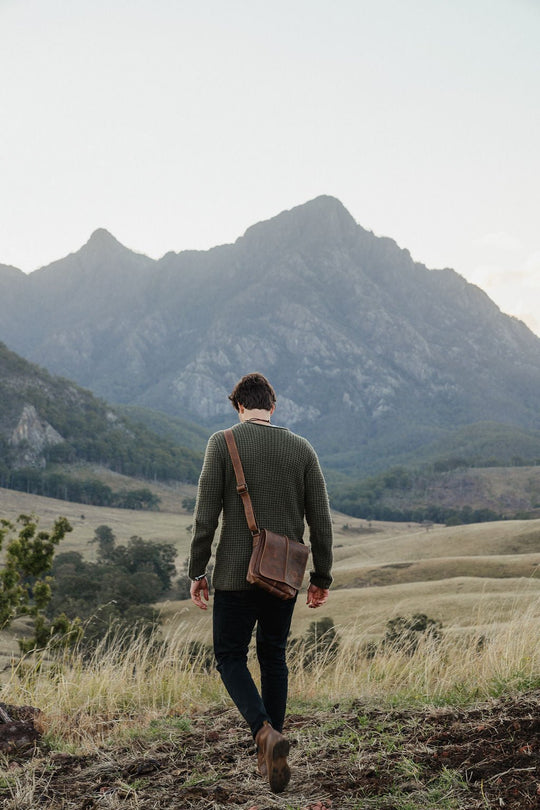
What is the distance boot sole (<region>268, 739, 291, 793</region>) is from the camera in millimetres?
3666

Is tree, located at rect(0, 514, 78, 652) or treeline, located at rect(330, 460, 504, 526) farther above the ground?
tree, located at rect(0, 514, 78, 652)

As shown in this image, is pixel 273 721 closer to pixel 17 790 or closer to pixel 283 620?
pixel 283 620

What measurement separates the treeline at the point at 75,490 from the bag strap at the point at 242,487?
122 meters

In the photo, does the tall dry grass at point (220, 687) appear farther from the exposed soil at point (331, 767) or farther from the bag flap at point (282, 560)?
the bag flap at point (282, 560)

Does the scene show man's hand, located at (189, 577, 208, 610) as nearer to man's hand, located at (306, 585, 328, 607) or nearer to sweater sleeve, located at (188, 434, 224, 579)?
sweater sleeve, located at (188, 434, 224, 579)

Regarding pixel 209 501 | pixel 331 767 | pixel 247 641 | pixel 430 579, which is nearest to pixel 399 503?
pixel 430 579

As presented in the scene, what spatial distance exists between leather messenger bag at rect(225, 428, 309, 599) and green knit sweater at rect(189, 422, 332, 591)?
6 cm

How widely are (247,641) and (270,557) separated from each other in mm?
663

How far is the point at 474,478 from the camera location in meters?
152

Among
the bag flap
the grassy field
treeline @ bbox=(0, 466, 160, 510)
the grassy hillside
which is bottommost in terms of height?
treeline @ bbox=(0, 466, 160, 510)

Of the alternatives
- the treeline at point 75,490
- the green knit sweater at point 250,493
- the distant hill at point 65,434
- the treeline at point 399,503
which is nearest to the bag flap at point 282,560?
the green knit sweater at point 250,493

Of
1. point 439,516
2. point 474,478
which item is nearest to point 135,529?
point 439,516

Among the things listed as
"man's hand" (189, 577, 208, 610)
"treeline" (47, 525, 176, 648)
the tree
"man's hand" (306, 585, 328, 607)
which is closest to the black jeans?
"man's hand" (189, 577, 208, 610)

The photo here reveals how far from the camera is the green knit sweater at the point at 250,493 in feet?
13.8
